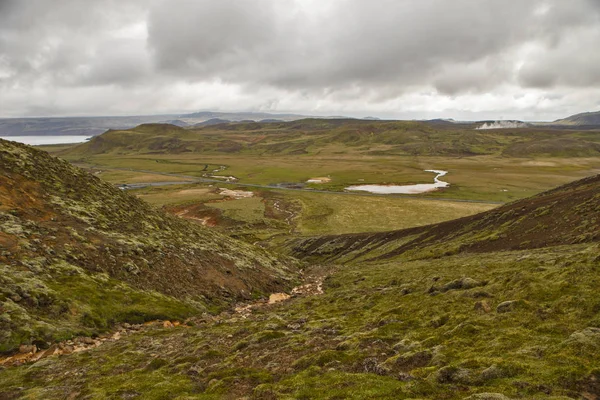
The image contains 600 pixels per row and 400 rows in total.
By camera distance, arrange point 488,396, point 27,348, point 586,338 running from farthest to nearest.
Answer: point 27,348, point 586,338, point 488,396

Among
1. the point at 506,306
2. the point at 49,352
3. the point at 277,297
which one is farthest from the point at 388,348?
the point at 277,297

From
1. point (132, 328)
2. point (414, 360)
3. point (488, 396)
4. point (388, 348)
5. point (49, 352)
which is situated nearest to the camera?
point (488, 396)

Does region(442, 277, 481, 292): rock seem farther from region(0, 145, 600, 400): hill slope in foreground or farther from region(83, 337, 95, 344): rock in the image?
region(83, 337, 95, 344): rock

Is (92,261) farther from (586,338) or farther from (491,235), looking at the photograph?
(491,235)

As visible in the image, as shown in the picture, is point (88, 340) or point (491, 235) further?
point (491, 235)

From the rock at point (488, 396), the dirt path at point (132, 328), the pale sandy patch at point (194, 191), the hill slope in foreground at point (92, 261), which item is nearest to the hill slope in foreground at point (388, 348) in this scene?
the rock at point (488, 396)

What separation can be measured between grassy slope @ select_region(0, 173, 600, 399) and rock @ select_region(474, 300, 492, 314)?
0.24 ft

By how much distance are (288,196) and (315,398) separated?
152m

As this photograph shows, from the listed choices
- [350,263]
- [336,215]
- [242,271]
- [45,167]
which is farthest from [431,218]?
[45,167]

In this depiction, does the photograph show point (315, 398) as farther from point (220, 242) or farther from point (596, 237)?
point (220, 242)

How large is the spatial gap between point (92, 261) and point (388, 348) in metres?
35.3

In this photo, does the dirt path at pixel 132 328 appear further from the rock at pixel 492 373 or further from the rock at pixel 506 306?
the rock at pixel 492 373

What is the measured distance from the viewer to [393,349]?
73.5 ft

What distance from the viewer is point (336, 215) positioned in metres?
128
